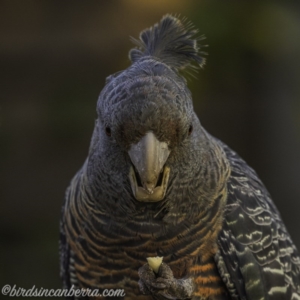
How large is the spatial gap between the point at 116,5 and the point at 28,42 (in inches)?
39.7

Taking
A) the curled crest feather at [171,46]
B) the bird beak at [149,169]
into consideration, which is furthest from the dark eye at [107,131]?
the curled crest feather at [171,46]

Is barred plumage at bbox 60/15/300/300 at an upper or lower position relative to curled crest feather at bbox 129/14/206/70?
lower

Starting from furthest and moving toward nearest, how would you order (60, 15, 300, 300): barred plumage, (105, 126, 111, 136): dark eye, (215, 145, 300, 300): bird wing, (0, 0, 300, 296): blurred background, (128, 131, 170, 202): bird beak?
(0, 0, 300, 296): blurred background < (215, 145, 300, 300): bird wing < (105, 126, 111, 136): dark eye < (60, 15, 300, 300): barred plumage < (128, 131, 170, 202): bird beak

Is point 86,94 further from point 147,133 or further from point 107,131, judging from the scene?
point 147,133

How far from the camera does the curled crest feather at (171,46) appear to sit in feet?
10.2

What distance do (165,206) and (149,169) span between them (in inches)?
19.0

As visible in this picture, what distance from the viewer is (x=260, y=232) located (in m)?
3.20

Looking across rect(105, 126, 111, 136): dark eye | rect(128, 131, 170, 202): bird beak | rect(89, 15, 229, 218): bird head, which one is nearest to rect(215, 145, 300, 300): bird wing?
rect(89, 15, 229, 218): bird head

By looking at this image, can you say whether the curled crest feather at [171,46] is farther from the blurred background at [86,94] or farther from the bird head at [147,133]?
the blurred background at [86,94]

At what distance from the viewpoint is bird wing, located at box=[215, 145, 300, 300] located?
3059 mm

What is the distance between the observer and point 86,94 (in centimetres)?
518

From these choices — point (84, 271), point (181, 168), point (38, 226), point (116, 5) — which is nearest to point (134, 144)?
point (181, 168)

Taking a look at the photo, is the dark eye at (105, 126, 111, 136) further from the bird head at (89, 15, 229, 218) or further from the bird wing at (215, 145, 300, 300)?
the bird wing at (215, 145, 300, 300)

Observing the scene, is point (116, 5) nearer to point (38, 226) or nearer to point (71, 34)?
point (71, 34)
